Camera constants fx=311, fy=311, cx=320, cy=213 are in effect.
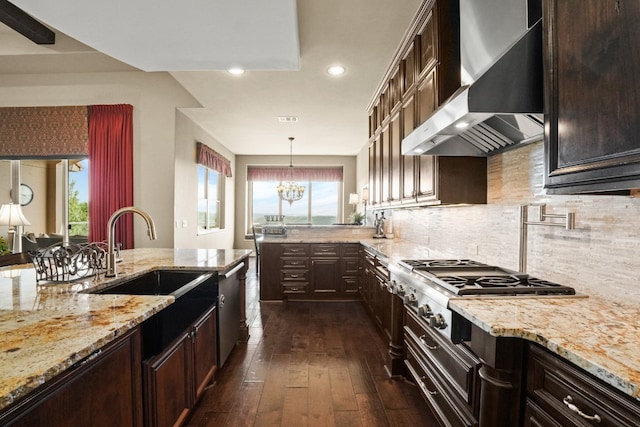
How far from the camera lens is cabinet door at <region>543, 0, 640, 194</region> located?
85 centimetres

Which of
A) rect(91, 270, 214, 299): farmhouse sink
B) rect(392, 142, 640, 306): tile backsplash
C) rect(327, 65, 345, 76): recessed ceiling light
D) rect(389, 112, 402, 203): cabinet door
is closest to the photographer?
rect(392, 142, 640, 306): tile backsplash

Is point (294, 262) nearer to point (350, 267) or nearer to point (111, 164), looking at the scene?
point (350, 267)

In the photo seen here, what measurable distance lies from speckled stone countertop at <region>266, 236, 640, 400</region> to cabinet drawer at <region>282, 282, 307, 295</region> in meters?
3.14

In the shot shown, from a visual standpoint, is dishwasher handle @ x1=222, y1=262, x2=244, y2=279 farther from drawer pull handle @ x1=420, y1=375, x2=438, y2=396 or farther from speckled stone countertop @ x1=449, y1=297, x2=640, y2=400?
speckled stone countertop @ x1=449, y1=297, x2=640, y2=400

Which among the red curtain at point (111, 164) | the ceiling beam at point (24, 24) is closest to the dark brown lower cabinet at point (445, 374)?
the red curtain at point (111, 164)

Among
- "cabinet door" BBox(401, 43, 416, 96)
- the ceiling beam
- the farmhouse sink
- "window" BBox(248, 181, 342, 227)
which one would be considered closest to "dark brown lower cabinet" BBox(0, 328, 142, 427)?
the farmhouse sink

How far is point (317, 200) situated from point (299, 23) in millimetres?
6756

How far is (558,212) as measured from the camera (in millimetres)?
1525

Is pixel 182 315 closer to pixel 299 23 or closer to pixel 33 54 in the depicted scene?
pixel 299 23

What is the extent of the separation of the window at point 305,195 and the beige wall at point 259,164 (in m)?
Answer: 0.18

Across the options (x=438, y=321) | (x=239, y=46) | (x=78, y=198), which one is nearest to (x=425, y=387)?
(x=438, y=321)

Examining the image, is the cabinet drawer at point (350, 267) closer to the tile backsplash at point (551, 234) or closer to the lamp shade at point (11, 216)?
the tile backsplash at point (551, 234)

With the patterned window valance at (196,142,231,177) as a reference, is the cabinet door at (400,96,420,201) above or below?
below

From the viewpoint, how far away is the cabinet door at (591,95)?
0.85 m
